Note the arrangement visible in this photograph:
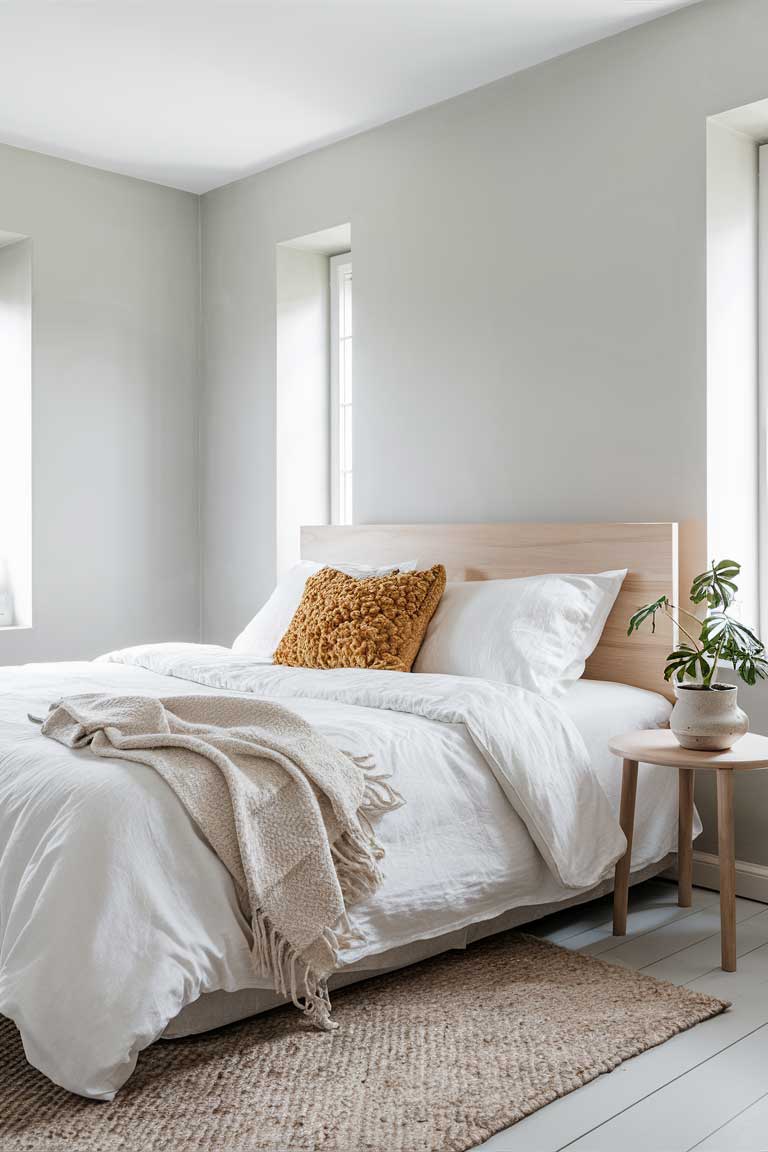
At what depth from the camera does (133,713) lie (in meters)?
2.24

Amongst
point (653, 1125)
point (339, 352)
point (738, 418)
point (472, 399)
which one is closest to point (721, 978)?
point (653, 1125)

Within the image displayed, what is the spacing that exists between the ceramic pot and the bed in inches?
9.8

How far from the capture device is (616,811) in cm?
278

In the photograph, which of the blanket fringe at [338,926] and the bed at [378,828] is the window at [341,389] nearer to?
the bed at [378,828]

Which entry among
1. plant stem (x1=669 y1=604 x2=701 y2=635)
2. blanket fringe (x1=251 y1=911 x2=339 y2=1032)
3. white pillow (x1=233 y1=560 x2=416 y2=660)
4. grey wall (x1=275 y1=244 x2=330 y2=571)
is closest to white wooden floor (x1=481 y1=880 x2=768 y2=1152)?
blanket fringe (x1=251 y1=911 x2=339 y2=1032)

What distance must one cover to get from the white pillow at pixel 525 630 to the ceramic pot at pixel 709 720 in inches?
17.2

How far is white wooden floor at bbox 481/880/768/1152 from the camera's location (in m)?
1.79

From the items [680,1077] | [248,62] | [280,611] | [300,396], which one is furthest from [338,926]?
[300,396]

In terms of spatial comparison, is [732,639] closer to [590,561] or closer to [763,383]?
[590,561]

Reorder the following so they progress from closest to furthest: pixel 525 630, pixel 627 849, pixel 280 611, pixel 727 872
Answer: pixel 727 872, pixel 627 849, pixel 525 630, pixel 280 611

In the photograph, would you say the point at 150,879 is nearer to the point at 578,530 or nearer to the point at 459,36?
the point at 578,530

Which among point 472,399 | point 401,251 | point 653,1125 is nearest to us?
point 653,1125

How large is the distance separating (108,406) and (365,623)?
209 cm

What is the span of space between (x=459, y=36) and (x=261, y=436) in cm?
187
